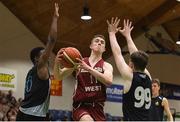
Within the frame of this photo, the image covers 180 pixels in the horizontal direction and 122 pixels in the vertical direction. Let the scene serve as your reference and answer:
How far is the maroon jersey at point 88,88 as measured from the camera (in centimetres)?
591

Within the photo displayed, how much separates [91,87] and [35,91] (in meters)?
0.86

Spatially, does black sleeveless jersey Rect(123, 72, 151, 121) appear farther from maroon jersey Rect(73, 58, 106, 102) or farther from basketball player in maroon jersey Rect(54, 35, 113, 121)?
maroon jersey Rect(73, 58, 106, 102)

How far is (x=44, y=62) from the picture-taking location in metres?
5.43

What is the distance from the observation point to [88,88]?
595 cm

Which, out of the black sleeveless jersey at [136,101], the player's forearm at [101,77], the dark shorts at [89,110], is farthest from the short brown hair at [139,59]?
the dark shorts at [89,110]

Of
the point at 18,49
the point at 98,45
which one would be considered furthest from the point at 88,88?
the point at 18,49

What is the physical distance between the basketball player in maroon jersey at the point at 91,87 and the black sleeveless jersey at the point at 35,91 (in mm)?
566

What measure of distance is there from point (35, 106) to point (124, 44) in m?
11.7

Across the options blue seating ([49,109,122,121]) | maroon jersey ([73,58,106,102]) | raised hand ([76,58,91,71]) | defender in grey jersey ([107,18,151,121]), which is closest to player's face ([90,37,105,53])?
maroon jersey ([73,58,106,102])

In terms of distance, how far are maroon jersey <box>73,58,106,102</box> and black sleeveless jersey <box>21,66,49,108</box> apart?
57cm

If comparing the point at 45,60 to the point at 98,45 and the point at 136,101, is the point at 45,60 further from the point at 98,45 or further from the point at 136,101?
the point at 136,101

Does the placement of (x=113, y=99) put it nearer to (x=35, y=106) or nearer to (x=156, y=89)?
(x=156, y=89)

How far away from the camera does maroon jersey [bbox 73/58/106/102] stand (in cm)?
591

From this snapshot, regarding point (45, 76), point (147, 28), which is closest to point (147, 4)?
point (147, 28)
